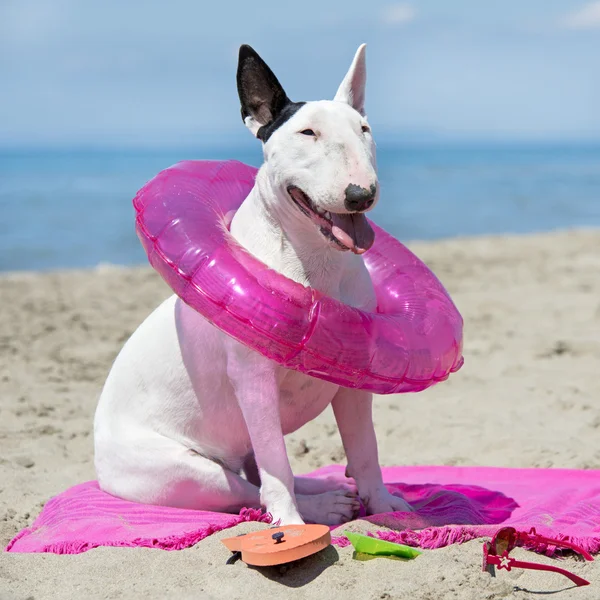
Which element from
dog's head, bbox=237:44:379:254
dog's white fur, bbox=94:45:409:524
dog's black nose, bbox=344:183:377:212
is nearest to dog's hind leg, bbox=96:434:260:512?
dog's white fur, bbox=94:45:409:524

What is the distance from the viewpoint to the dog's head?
325cm

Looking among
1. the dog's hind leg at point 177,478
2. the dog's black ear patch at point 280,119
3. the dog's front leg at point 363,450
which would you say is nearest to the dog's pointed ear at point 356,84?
the dog's black ear patch at point 280,119

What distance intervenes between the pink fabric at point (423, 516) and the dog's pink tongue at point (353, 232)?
43.3 inches

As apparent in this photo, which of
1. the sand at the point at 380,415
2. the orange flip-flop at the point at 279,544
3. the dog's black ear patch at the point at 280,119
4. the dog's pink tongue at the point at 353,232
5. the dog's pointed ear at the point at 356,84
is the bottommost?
the sand at the point at 380,415

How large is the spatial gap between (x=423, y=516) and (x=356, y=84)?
1786mm

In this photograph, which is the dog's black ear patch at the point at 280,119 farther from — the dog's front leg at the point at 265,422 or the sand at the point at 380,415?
the sand at the point at 380,415

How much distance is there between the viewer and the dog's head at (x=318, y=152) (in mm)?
3254

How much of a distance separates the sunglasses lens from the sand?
0.09m

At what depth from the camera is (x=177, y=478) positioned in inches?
151

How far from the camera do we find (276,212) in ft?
11.7

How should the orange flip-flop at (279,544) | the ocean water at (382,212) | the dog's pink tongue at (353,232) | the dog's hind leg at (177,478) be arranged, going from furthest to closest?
the ocean water at (382,212) < the dog's hind leg at (177,478) < the dog's pink tongue at (353,232) < the orange flip-flop at (279,544)

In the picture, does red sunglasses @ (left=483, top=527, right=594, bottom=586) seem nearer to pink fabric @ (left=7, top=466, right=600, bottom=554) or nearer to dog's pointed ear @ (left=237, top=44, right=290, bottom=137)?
pink fabric @ (left=7, top=466, right=600, bottom=554)

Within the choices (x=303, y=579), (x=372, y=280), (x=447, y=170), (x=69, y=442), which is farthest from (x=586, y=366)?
(x=447, y=170)

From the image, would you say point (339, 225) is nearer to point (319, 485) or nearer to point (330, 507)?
point (330, 507)
